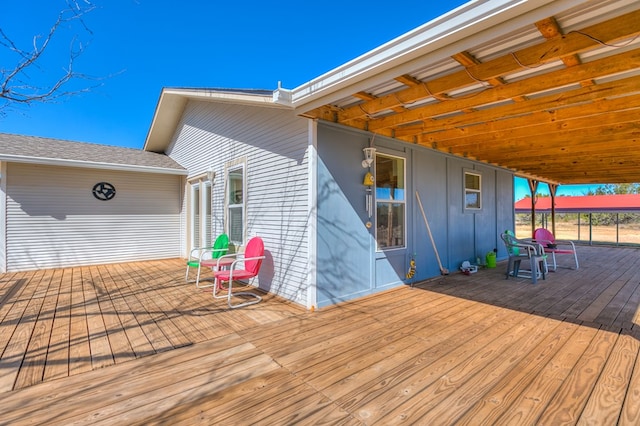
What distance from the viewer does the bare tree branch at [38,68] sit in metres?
2.00

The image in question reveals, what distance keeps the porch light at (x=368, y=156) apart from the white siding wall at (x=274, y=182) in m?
0.96

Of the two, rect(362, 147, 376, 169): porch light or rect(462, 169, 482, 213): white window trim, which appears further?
rect(462, 169, 482, 213): white window trim

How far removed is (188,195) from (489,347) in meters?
7.64

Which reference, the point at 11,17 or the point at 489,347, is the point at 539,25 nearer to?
the point at 489,347

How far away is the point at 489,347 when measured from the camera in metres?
2.73

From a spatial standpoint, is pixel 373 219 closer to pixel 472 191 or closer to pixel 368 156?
pixel 368 156

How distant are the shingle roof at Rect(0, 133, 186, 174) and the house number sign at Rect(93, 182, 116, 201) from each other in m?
0.61

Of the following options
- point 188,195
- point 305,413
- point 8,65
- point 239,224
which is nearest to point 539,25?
point 305,413

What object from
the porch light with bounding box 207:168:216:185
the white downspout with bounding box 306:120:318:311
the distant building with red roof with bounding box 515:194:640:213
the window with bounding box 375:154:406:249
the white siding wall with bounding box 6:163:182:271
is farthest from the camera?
the distant building with red roof with bounding box 515:194:640:213

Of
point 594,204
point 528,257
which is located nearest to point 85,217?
point 528,257

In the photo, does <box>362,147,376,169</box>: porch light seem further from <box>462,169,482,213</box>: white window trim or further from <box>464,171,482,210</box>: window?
<box>464,171,482,210</box>: window

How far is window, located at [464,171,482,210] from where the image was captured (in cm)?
667

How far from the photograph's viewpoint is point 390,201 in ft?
16.1

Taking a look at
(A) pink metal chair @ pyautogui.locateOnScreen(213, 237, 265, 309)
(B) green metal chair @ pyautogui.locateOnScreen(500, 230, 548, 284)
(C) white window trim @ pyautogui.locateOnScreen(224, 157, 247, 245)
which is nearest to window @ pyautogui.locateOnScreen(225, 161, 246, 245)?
(C) white window trim @ pyautogui.locateOnScreen(224, 157, 247, 245)
